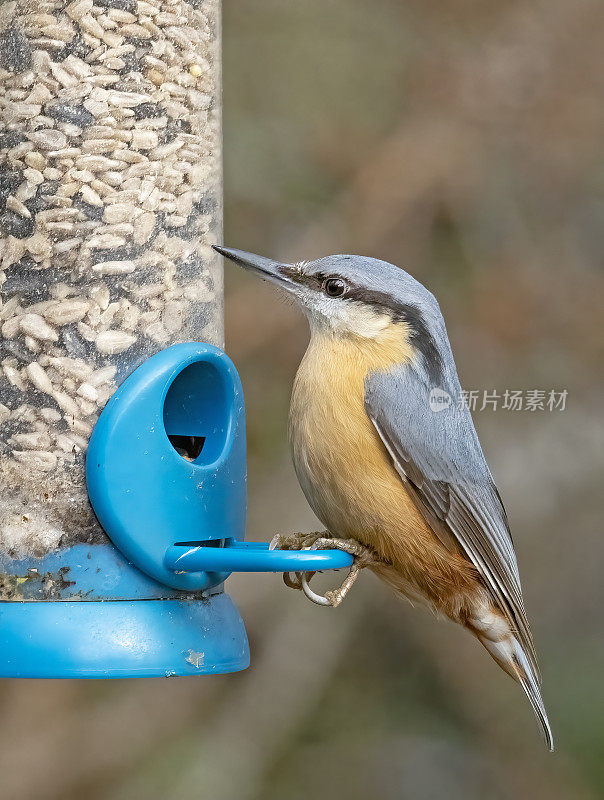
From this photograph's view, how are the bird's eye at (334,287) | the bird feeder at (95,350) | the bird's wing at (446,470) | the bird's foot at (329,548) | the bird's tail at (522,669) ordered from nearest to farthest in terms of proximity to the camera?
1. the bird feeder at (95,350)
2. the bird's foot at (329,548)
3. the bird's wing at (446,470)
4. the bird's eye at (334,287)
5. the bird's tail at (522,669)

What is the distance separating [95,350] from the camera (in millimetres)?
3473

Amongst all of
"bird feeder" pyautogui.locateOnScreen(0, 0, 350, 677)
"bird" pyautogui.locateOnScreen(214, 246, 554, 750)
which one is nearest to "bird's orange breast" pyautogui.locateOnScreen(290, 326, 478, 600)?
"bird" pyautogui.locateOnScreen(214, 246, 554, 750)

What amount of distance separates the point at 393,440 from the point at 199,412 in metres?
0.59

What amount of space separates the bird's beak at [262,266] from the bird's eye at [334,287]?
120 millimetres

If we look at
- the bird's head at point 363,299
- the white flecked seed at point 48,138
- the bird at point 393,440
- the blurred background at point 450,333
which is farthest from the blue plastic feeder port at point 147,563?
the blurred background at point 450,333

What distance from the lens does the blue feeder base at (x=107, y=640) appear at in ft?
10.6

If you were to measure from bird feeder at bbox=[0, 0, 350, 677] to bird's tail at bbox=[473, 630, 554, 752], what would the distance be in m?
1.03

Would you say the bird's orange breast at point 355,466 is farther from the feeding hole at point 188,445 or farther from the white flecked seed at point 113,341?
the white flecked seed at point 113,341

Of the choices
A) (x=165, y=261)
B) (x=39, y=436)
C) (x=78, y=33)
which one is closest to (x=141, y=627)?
(x=39, y=436)

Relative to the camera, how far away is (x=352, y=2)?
6562 mm

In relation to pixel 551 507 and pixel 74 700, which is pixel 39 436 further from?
pixel 551 507

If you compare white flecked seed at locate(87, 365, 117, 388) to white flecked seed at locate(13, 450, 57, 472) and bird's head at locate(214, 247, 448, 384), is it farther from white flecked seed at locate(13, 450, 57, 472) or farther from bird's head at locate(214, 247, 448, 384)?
bird's head at locate(214, 247, 448, 384)

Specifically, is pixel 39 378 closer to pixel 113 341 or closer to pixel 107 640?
pixel 113 341

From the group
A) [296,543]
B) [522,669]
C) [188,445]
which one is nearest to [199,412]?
[188,445]
